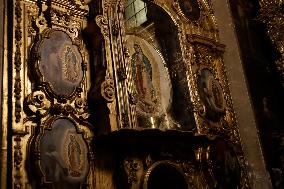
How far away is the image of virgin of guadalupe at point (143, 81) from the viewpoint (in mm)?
5641

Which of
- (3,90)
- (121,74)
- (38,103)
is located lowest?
(38,103)

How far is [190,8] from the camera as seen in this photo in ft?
22.8

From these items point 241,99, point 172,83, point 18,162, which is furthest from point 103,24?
point 241,99

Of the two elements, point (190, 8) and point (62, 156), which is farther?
point (190, 8)

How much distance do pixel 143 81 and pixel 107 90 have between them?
3.27 ft

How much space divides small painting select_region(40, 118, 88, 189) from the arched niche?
3.04 feet

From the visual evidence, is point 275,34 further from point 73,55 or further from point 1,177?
point 1,177

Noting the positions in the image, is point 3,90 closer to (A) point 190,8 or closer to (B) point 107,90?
(B) point 107,90

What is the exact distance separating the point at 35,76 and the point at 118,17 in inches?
64.8

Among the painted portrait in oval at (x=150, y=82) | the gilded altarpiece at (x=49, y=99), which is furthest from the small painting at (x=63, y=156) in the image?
the painted portrait in oval at (x=150, y=82)

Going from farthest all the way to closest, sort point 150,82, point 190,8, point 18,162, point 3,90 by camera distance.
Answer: point 190,8
point 150,82
point 3,90
point 18,162

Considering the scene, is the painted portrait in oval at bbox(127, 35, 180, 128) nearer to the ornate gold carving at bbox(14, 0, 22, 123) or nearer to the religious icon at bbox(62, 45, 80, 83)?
the religious icon at bbox(62, 45, 80, 83)

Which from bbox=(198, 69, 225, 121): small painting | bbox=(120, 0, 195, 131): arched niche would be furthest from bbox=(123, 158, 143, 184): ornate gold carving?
bbox=(198, 69, 225, 121): small painting

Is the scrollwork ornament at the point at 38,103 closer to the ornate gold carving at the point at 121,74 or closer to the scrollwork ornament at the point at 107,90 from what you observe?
the scrollwork ornament at the point at 107,90
